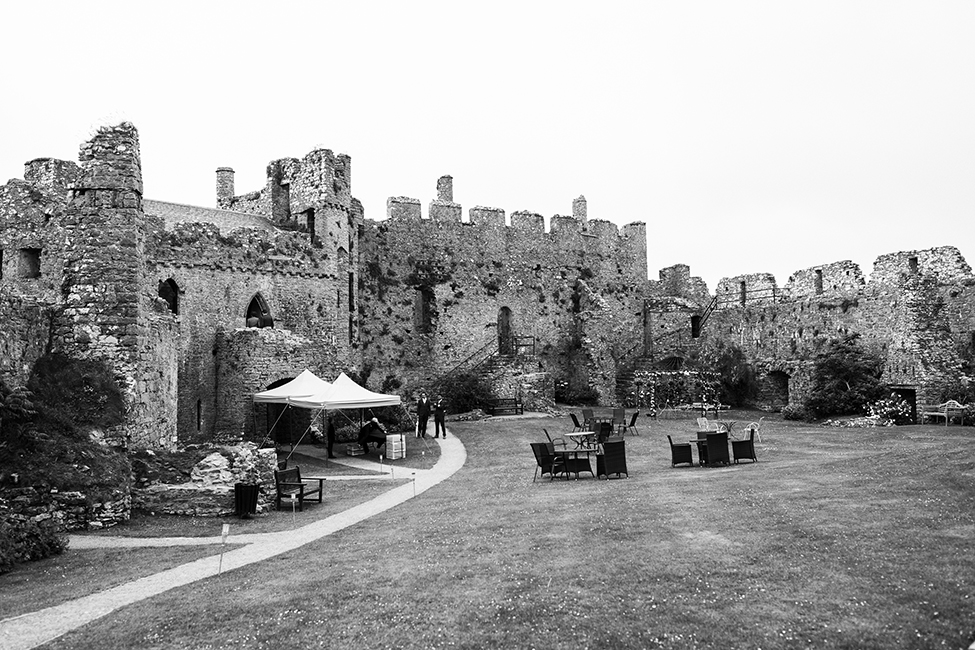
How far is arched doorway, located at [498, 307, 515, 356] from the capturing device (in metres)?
40.5

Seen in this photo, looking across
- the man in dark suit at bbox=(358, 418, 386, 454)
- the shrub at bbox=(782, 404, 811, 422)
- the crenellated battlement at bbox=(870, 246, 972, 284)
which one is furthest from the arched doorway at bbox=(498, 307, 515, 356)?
the crenellated battlement at bbox=(870, 246, 972, 284)

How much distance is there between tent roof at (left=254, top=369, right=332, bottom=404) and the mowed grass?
8.70m

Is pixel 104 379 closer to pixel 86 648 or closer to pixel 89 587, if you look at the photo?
pixel 89 587

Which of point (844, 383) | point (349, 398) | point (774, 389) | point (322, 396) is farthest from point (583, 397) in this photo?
point (322, 396)

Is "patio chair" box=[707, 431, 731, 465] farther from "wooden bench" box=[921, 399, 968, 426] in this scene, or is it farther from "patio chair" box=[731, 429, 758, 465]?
"wooden bench" box=[921, 399, 968, 426]

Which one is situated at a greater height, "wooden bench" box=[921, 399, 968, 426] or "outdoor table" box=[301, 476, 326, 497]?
"wooden bench" box=[921, 399, 968, 426]

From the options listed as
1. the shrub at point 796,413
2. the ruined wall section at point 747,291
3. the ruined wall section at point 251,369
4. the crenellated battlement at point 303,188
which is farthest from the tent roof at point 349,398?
the ruined wall section at point 747,291

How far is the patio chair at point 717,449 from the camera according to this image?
746 inches

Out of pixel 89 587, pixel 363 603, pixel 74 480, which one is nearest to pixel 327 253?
pixel 74 480

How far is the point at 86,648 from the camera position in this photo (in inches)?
340

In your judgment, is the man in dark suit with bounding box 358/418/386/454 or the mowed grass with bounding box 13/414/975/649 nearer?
the mowed grass with bounding box 13/414/975/649

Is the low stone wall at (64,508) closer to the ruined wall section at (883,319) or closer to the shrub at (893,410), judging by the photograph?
the shrub at (893,410)

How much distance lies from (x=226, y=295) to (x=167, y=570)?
18.4 metres

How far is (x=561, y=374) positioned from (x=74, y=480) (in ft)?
95.1
